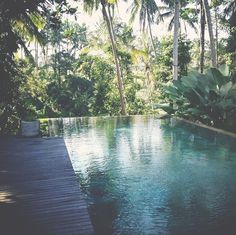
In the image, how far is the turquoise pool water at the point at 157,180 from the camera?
4.68 meters

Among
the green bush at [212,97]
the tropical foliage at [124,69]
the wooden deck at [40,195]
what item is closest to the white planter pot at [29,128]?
the tropical foliage at [124,69]

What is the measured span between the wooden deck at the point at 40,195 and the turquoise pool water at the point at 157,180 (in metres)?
0.39

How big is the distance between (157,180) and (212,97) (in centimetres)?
704

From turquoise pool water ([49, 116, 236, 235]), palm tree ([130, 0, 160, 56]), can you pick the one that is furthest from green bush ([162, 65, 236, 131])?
palm tree ([130, 0, 160, 56])

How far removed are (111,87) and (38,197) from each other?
64.2ft

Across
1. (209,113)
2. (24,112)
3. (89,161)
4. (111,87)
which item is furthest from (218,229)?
→ (111,87)

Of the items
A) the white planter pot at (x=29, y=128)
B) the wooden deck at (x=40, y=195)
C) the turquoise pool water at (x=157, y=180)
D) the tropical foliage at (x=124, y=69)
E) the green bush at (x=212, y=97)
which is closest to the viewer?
the wooden deck at (x=40, y=195)

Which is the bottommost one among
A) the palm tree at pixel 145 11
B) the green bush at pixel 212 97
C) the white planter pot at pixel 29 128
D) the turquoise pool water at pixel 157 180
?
the turquoise pool water at pixel 157 180

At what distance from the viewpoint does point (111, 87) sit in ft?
79.9

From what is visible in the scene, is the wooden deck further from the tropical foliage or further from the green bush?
the green bush

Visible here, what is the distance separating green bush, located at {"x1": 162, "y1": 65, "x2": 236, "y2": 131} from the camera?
1250 cm

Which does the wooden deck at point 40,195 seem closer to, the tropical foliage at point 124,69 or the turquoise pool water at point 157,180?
the turquoise pool water at point 157,180

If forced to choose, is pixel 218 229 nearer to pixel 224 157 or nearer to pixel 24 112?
pixel 224 157

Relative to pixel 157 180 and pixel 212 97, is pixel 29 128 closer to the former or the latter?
pixel 157 180
